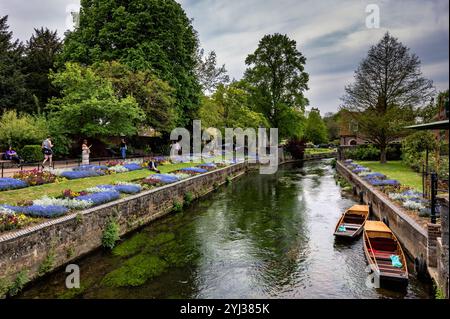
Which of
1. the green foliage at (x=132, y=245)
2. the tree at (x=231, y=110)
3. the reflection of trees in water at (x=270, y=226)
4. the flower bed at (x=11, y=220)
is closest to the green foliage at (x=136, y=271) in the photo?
the green foliage at (x=132, y=245)

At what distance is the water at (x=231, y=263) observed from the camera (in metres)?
9.30

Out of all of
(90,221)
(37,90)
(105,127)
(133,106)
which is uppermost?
(37,90)

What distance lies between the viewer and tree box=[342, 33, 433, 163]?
32.7m

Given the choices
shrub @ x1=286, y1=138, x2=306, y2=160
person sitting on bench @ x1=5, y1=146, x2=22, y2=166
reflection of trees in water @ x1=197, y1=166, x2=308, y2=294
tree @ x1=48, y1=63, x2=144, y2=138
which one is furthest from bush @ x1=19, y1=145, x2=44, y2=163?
shrub @ x1=286, y1=138, x2=306, y2=160

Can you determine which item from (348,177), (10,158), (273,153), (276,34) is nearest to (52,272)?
(10,158)

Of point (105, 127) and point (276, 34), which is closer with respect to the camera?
point (105, 127)

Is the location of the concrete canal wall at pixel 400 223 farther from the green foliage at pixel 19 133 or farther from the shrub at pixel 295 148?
the shrub at pixel 295 148

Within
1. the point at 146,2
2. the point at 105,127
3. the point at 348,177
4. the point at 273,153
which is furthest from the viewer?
the point at 273,153

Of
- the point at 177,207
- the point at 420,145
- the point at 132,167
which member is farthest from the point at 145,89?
the point at 420,145
